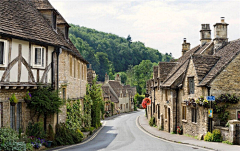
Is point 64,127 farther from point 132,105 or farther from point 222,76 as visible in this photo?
point 132,105

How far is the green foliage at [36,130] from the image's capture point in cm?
1696

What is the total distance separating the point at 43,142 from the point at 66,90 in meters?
4.97

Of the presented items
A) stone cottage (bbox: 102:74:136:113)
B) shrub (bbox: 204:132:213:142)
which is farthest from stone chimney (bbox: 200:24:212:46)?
stone cottage (bbox: 102:74:136:113)

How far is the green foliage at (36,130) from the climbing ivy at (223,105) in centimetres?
1148

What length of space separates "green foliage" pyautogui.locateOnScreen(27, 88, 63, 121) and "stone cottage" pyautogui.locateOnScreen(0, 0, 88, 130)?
441 millimetres

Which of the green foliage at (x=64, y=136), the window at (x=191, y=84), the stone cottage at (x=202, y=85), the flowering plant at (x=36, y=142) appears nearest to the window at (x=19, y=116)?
the flowering plant at (x=36, y=142)

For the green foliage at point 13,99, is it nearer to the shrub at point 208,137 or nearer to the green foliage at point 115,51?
the shrub at point 208,137

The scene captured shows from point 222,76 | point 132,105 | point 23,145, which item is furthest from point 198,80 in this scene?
point 132,105

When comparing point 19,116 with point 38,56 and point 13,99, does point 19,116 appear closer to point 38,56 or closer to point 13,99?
point 13,99

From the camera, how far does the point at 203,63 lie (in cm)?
2212

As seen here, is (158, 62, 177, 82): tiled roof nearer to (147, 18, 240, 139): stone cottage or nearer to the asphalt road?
(147, 18, 240, 139): stone cottage

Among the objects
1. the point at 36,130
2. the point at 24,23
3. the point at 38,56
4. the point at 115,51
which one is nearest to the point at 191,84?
the point at 38,56

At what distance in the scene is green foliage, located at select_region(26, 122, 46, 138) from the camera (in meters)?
17.0

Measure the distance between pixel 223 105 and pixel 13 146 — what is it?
13637 mm
